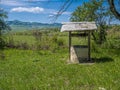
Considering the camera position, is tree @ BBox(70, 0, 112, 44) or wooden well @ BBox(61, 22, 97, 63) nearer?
wooden well @ BBox(61, 22, 97, 63)

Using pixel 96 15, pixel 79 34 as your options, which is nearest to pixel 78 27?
pixel 79 34

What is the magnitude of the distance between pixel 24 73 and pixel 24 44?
50.5 feet

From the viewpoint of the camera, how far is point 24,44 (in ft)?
89.6

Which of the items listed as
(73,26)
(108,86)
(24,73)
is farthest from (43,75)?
(73,26)

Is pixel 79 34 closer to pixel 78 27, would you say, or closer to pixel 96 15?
pixel 78 27

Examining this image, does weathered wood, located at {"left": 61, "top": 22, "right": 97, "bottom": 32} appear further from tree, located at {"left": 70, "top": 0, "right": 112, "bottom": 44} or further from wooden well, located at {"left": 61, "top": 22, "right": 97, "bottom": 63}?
tree, located at {"left": 70, "top": 0, "right": 112, "bottom": 44}

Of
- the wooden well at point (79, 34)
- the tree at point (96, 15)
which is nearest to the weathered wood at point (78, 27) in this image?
the wooden well at point (79, 34)

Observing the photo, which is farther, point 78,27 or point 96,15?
point 96,15

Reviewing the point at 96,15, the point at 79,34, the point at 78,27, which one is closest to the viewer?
the point at 78,27

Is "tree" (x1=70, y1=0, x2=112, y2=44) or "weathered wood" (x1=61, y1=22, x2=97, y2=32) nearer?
"weathered wood" (x1=61, y1=22, x2=97, y2=32)

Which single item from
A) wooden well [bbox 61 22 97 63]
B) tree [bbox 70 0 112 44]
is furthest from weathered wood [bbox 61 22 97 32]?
tree [bbox 70 0 112 44]

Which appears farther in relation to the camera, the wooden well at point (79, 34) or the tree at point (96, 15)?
the tree at point (96, 15)

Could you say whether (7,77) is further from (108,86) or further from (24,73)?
(108,86)

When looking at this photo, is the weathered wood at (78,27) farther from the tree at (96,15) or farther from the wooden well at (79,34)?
the tree at (96,15)
